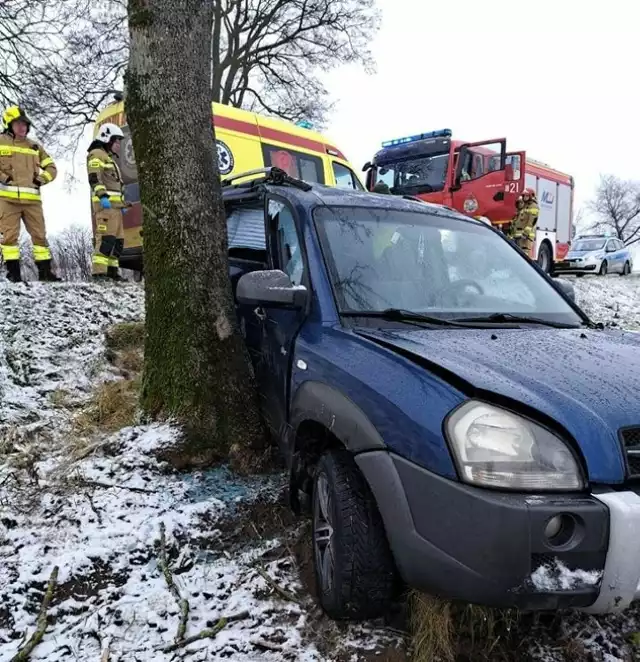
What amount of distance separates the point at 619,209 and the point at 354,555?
7013 cm

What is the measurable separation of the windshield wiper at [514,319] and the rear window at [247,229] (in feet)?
4.60

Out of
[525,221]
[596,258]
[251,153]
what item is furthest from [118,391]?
[596,258]

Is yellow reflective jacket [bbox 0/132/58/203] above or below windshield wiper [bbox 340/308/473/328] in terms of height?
above

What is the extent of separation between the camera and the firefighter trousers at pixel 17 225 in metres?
6.89

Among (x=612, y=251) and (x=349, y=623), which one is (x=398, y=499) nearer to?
(x=349, y=623)

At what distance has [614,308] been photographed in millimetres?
10477

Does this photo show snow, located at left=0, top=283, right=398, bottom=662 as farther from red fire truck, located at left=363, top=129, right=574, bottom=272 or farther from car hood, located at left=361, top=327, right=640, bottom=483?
red fire truck, located at left=363, top=129, right=574, bottom=272

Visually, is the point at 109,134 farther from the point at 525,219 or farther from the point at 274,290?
the point at 525,219

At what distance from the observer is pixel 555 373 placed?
194 cm

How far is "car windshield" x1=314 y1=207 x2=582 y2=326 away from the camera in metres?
2.67

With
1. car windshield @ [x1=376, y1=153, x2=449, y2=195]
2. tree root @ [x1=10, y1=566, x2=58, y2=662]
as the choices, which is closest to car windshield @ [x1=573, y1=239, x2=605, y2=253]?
car windshield @ [x1=376, y1=153, x2=449, y2=195]

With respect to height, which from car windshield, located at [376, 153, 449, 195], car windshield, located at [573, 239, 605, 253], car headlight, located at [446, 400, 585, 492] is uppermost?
car windshield, located at [376, 153, 449, 195]

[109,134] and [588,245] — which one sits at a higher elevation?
[109,134]

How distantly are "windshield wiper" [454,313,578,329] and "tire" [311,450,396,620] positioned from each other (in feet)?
3.09
